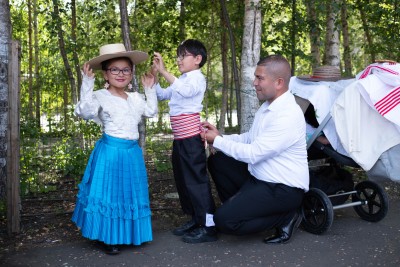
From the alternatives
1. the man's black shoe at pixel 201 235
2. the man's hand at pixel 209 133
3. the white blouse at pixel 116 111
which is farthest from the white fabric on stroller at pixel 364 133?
the white blouse at pixel 116 111

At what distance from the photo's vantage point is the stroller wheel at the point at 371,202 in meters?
5.07

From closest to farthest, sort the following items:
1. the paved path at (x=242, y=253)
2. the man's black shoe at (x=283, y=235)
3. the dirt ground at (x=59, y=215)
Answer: the paved path at (x=242, y=253) → the man's black shoe at (x=283, y=235) → the dirt ground at (x=59, y=215)

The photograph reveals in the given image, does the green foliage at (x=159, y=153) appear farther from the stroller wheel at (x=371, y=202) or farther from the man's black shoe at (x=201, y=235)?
the stroller wheel at (x=371, y=202)

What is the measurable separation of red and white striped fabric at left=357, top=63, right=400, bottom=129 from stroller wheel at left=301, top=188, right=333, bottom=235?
970mm

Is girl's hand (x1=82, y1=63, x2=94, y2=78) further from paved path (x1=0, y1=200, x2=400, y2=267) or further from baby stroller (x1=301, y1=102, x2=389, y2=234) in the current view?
baby stroller (x1=301, y1=102, x2=389, y2=234)

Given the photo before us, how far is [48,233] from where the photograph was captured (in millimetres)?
4914

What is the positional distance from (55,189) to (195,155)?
2758mm

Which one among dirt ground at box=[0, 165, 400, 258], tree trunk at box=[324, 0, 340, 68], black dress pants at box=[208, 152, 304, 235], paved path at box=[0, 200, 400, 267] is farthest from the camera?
tree trunk at box=[324, 0, 340, 68]

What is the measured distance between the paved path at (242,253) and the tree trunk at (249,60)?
1.95 meters

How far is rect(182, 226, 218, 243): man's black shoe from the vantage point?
4.61 metres

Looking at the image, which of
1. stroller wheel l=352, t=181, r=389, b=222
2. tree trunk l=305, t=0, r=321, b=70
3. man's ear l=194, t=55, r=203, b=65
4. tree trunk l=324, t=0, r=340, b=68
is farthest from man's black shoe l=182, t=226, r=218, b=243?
tree trunk l=324, t=0, r=340, b=68

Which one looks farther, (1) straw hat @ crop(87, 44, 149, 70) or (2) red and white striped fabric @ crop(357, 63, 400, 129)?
(2) red and white striped fabric @ crop(357, 63, 400, 129)

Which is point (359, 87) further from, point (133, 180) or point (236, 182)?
point (133, 180)

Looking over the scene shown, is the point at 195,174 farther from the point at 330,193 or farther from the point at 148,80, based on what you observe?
the point at 330,193
